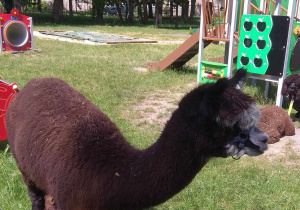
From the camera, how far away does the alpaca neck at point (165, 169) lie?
184 centimetres

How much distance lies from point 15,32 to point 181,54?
6255 millimetres

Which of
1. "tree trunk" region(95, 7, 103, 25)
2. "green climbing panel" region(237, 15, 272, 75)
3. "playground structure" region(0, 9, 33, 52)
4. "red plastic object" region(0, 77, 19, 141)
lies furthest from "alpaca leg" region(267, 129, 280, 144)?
"tree trunk" region(95, 7, 103, 25)

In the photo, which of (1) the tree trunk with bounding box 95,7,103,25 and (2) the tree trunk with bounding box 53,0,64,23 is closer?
(2) the tree trunk with bounding box 53,0,64,23

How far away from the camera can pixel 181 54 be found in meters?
8.81

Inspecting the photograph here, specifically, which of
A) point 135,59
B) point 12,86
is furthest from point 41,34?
point 12,86

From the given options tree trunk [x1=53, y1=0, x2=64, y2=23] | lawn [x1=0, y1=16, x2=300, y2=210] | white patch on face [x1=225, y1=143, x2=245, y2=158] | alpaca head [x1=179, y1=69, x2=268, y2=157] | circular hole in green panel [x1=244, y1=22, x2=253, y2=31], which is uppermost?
tree trunk [x1=53, y1=0, x2=64, y2=23]

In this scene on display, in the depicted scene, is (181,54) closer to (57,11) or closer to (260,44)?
(260,44)

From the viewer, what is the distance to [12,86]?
13.2 feet

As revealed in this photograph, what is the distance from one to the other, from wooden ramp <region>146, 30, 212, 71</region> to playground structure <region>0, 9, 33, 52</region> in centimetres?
442

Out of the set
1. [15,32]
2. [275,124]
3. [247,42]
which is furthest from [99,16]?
[275,124]

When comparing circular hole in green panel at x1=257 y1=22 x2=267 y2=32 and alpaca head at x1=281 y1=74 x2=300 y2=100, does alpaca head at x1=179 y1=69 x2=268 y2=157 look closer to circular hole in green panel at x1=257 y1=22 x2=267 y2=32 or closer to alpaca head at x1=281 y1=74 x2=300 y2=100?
alpaca head at x1=281 y1=74 x2=300 y2=100

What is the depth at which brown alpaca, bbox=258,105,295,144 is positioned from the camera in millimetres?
4777

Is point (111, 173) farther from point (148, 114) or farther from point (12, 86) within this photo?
point (148, 114)

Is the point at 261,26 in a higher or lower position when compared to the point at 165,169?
higher
